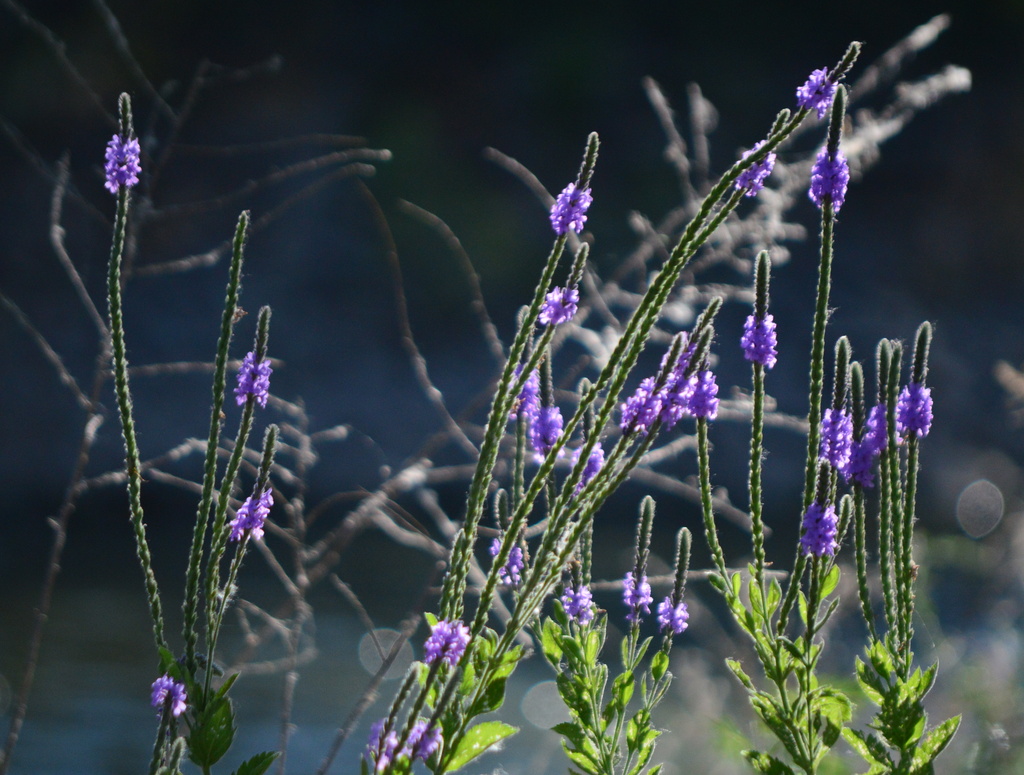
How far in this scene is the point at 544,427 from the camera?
0.83 meters

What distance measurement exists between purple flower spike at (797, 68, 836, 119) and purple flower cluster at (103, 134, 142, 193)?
1.69ft

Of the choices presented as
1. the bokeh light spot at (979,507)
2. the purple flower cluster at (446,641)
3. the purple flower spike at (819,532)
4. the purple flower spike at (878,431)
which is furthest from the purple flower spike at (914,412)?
the bokeh light spot at (979,507)

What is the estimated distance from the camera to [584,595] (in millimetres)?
865

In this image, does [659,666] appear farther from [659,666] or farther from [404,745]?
[404,745]

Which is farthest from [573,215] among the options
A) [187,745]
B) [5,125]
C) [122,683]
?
[122,683]

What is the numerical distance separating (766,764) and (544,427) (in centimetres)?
33

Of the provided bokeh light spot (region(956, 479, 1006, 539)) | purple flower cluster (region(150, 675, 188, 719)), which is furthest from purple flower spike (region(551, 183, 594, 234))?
bokeh light spot (region(956, 479, 1006, 539))

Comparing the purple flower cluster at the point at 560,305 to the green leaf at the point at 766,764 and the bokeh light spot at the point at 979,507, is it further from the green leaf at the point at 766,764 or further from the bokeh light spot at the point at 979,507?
the bokeh light spot at the point at 979,507

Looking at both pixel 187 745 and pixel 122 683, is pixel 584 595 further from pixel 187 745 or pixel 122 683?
pixel 122 683

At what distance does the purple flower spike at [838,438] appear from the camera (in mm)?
818

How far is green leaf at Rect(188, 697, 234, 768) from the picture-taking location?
2.27 ft

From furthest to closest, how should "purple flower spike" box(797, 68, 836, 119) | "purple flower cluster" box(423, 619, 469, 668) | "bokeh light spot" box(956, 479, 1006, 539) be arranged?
"bokeh light spot" box(956, 479, 1006, 539) < "purple flower spike" box(797, 68, 836, 119) < "purple flower cluster" box(423, 619, 469, 668)


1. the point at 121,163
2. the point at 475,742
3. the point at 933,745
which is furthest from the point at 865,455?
the point at 121,163

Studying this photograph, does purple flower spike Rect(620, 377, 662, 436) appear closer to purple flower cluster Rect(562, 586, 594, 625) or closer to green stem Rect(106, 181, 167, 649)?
purple flower cluster Rect(562, 586, 594, 625)
